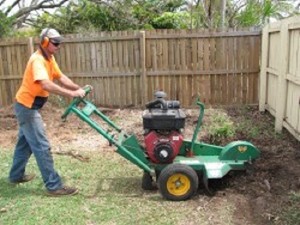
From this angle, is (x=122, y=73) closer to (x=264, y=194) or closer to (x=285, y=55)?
(x=285, y=55)

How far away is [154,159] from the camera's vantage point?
4.75 m

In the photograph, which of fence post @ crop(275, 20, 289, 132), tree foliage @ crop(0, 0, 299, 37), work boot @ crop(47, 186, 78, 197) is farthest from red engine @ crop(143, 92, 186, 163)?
tree foliage @ crop(0, 0, 299, 37)

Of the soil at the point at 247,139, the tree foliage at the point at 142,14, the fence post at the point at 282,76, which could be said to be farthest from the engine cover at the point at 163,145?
the tree foliage at the point at 142,14

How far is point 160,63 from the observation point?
986 cm

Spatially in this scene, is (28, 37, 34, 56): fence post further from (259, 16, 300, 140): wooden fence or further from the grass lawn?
(259, 16, 300, 140): wooden fence

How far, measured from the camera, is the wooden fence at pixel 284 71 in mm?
6243

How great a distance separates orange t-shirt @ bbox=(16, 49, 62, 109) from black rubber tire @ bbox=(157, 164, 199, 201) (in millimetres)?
1619

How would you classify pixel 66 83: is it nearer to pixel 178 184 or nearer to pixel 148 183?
pixel 148 183

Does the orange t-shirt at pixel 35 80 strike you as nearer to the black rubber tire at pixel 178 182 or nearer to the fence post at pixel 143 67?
the black rubber tire at pixel 178 182

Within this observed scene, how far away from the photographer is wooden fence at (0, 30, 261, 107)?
9.69 meters

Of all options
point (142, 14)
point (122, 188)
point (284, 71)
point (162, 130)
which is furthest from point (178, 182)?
point (142, 14)

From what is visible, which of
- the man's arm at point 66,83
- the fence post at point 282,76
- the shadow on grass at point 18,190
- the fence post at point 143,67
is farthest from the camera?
the fence post at point 143,67

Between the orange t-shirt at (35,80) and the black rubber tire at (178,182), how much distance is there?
1619 millimetres

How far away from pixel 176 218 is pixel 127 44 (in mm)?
6416
